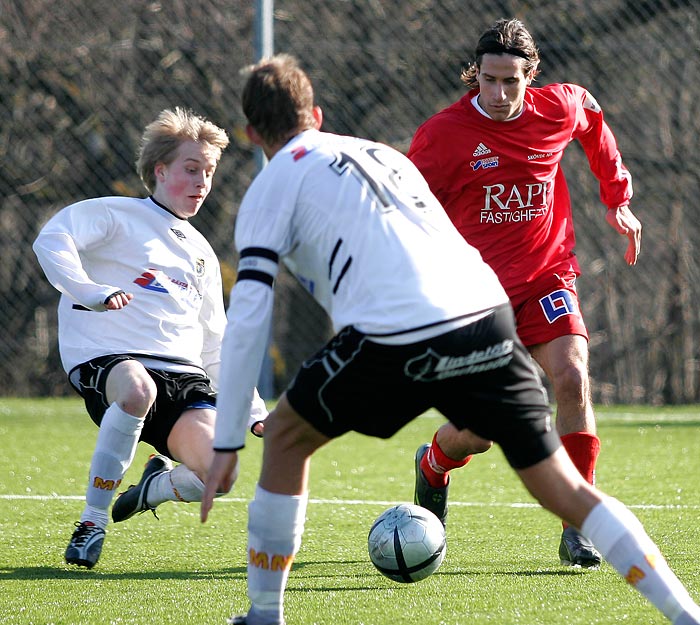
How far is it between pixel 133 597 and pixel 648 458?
4.02m

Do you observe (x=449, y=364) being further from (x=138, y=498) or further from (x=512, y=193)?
(x=138, y=498)

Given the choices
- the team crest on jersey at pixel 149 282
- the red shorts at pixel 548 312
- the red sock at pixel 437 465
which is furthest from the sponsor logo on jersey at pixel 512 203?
the team crest on jersey at pixel 149 282

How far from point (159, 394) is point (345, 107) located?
645cm

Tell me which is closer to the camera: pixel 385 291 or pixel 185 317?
pixel 385 291

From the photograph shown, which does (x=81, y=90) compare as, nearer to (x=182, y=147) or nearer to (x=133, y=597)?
(x=182, y=147)

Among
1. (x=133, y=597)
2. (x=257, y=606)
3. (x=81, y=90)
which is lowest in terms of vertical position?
(x=81, y=90)

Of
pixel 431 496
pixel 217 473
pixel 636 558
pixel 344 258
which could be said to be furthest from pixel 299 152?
pixel 431 496

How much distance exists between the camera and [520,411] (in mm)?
2871

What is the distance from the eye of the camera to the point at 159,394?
178 inches

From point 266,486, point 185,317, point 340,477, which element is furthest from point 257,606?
point 340,477

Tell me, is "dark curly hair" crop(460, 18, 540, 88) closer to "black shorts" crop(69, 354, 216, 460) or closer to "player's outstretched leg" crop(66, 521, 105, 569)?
"black shorts" crop(69, 354, 216, 460)

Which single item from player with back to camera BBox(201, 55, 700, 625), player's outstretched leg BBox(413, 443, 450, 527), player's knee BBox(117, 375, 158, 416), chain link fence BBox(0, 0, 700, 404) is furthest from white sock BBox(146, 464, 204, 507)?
chain link fence BBox(0, 0, 700, 404)

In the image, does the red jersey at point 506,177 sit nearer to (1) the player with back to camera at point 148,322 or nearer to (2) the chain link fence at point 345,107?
(1) the player with back to camera at point 148,322

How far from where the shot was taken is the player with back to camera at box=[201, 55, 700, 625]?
283 centimetres
